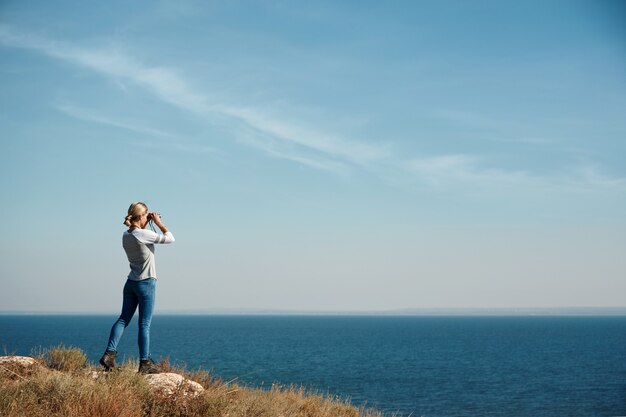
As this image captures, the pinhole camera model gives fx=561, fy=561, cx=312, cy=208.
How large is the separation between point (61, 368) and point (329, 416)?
170 inches

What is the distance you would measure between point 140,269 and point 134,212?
2.62ft

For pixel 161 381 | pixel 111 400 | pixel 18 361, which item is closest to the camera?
pixel 111 400

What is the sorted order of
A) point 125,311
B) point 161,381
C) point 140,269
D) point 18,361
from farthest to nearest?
point 18,361 < point 125,311 < point 140,269 < point 161,381

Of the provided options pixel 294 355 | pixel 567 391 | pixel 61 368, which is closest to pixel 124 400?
pixel 61 368

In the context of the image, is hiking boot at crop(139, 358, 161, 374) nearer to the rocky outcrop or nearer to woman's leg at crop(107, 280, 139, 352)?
the rocky outcrop

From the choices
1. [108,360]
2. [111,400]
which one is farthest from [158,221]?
[111,400]

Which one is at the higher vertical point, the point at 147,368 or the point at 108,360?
the point at 108,360

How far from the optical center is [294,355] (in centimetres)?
7656

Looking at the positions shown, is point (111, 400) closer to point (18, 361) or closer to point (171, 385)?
point (171, 385)

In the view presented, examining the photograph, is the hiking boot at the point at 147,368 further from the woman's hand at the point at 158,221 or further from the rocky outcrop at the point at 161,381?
the woman's hand at the point at 158,221

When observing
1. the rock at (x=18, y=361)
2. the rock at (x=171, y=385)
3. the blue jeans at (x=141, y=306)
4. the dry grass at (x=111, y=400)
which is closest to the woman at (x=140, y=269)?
the blue jeans at (x=141, y=306)

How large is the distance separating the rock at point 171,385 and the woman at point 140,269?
35 cm

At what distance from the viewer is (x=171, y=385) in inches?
291

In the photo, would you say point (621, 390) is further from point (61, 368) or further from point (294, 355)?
point (61, 368)
